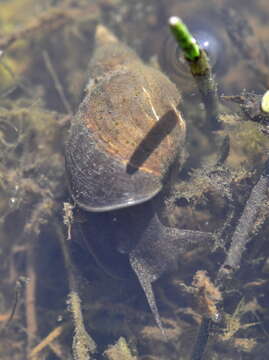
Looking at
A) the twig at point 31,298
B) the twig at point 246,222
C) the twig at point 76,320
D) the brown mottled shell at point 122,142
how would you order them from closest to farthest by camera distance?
the brown mottled shell at point 122,142, the twig at point 246,222, the twig at point 76,320, the twig at point 31,298

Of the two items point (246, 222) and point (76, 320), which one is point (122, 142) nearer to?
point (246, 222)

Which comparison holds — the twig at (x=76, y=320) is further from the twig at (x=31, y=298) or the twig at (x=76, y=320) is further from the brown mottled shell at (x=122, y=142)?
the brown mottled shell at (x=122, y=142)

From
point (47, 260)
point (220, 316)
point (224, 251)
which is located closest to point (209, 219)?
point (224, 251)

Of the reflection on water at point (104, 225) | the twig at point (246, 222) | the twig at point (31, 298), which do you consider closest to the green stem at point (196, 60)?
the reflection on water at point (104, 225)

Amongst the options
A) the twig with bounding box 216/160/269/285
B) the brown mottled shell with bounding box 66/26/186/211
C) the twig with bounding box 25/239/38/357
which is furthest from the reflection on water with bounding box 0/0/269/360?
the brown mottled shell with bounding box 66/26/186/211

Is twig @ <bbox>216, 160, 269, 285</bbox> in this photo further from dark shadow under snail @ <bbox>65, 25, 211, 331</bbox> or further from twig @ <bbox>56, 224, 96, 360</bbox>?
twig @ <bbox>56, 224, 96, 360</bbox>

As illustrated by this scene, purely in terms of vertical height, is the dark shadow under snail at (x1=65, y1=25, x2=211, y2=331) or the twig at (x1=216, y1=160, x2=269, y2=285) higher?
the dark shadow under snail at (x1=65, y1=25, x2=211, y2=331)

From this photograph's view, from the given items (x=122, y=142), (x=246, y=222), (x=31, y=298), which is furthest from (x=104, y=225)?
(x=31, y=298)
